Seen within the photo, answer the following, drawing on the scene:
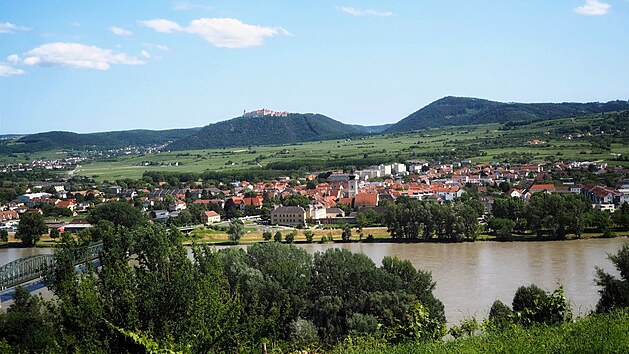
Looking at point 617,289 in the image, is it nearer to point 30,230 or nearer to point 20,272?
point 20,272

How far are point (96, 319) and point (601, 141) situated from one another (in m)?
37.5

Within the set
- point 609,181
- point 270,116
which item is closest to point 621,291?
point 609,181

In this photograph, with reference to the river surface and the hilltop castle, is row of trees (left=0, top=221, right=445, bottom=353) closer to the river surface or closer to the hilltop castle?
the river surface

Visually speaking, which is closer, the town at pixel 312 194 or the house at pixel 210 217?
the town at pixel 312 194

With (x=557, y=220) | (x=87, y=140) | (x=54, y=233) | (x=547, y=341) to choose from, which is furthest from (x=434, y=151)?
(x=87, y=140)

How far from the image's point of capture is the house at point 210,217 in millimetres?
21922

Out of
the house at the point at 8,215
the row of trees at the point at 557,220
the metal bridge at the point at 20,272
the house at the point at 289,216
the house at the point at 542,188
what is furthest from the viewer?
the house at the point at 8,215

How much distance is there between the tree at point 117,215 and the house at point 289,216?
13.9ft

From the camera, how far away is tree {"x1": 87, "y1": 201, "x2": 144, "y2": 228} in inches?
798

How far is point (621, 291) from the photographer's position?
6.98 metres

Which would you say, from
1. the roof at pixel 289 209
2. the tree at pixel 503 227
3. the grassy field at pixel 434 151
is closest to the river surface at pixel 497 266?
the tree at pixel 503 227

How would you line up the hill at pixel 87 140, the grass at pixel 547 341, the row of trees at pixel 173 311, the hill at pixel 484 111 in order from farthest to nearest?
the hill at pixel 87 140
the hill at pixel 484 111
the row of trees at pixel 173 311
the grass at pixel 547 341

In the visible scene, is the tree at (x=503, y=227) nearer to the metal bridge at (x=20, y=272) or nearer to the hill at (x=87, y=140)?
the metal bridge at (x=20, y=272)

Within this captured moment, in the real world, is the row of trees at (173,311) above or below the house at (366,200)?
above
